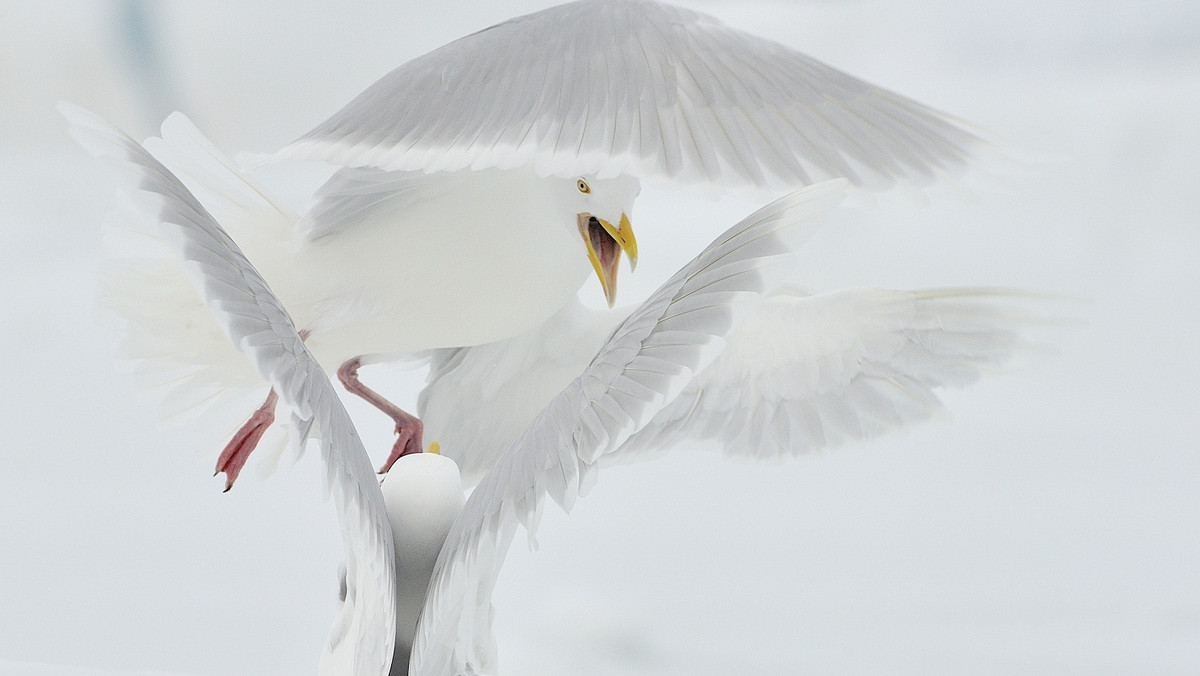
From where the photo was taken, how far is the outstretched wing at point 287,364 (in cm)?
49

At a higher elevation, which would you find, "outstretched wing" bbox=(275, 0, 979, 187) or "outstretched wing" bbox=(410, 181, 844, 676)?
"outstretched wing" bbox=(275, 0, 979, 187)

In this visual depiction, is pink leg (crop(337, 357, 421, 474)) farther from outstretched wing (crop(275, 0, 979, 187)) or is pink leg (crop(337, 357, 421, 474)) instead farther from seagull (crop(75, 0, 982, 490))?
outstretched wing (crop(275, 0, 979, 187))

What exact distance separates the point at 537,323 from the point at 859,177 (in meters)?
0.26

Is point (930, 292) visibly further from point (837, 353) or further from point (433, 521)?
point (433, 521)

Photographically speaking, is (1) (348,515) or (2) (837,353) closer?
(1) (348,515)

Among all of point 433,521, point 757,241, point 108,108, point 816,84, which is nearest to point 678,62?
point 816,84

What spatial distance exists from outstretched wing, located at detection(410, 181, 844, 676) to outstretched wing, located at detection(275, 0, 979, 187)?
13 cm

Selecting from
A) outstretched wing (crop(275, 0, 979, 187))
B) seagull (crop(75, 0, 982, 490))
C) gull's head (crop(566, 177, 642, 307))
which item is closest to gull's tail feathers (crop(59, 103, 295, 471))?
seagull (crop(75, 0, 982, 490))

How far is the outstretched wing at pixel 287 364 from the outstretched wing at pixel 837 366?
30 centimetres

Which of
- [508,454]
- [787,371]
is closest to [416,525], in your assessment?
[508,454]

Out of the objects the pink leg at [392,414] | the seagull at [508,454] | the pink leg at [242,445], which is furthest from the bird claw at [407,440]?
the seagull at [508,454]

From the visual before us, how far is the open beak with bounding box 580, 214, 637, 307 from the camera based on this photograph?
76 centimetres

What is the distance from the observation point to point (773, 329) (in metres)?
0.85

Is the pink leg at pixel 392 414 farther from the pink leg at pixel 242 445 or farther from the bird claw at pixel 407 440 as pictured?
the pink leg at pixel 242 445
